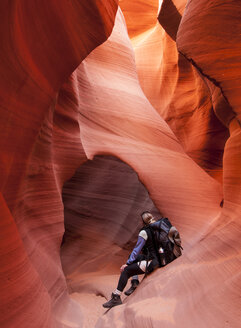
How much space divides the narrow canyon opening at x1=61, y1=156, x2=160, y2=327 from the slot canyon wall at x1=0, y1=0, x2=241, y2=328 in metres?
0.03

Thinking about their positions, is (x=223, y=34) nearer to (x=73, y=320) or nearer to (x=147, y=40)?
(x=73, y=320)

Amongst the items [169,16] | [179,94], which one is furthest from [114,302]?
[179,94]

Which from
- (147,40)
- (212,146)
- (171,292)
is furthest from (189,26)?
(147,40)

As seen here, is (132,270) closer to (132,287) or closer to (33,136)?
(132,287)

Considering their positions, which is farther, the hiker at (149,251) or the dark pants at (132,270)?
the hiker at (149,251)

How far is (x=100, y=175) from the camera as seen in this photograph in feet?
24.7

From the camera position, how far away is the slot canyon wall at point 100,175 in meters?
2.64

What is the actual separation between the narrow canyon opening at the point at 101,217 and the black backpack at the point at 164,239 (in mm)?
1994

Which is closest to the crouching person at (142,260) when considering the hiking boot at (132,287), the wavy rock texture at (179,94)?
the hiking boot at (132,287)

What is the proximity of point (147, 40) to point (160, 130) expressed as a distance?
261 inches

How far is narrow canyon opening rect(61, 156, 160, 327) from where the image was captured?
21.4 ft

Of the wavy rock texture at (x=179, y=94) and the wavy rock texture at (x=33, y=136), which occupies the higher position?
the wavy rock texture at (x=33, y=136)

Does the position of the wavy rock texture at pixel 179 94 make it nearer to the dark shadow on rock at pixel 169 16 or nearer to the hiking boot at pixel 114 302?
the dark shadow on rock at pixel 169 16

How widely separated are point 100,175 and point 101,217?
977mm
